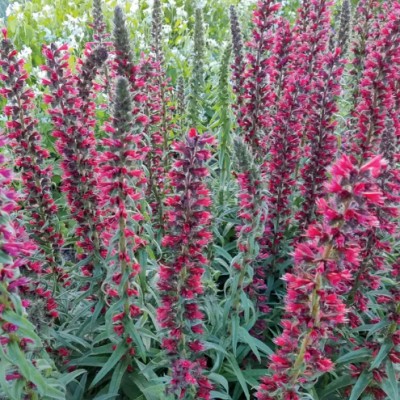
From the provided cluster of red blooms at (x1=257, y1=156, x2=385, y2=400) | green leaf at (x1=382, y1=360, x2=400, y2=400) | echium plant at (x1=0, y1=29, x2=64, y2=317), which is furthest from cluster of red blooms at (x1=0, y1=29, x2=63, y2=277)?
green leaf at (x1=382, y1=360, x2=400, y2=400)

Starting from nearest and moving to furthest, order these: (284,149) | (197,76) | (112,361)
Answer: (112,361) < (284,149) < (197,76)

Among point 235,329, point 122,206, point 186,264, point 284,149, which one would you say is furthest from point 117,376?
point 284,149

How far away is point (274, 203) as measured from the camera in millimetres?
5293

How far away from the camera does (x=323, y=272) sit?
255cm

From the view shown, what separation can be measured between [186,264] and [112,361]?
47.3 inches

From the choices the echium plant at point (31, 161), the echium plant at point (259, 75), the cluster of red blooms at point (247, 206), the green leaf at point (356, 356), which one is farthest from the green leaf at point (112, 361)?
the echium plant at point (259, 75)

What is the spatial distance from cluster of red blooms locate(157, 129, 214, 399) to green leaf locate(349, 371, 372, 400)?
120 cm

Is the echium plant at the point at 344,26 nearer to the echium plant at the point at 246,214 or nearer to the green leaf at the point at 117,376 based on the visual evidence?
the echium plant at the point at 246,214

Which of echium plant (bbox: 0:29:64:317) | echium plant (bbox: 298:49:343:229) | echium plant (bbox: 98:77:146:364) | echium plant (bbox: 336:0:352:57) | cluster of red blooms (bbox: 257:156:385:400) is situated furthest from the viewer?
echium plant (bbox: 336:0:352:57)

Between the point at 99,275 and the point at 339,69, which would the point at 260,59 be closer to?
the point at 339,69

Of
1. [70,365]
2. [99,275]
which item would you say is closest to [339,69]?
[99,275]

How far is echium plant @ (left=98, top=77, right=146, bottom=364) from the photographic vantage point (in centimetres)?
309

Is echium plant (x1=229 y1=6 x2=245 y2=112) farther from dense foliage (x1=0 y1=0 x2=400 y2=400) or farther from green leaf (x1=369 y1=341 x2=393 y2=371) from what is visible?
green leaf (x1=369 y1=341 x2=393 y2=371)

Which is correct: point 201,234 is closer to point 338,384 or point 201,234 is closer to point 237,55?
point 338,384
